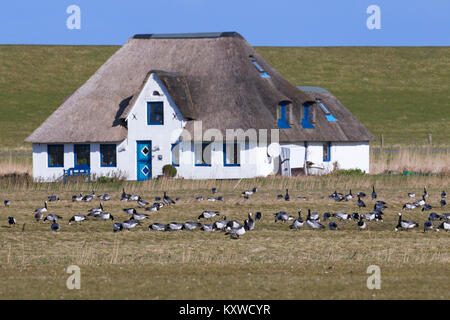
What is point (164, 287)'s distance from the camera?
55.2ft

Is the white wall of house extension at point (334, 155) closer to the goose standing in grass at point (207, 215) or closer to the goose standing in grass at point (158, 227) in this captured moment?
the goose standing in grass at point (207, 215)

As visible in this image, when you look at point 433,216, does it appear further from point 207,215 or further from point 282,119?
point 282,119

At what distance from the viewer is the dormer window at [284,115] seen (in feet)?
166

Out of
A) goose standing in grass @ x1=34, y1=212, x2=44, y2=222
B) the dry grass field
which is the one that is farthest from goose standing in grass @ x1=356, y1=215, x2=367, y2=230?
goose standing in grass @ x1=34, y1=212, x2=44, y2=222

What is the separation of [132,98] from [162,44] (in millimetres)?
6935

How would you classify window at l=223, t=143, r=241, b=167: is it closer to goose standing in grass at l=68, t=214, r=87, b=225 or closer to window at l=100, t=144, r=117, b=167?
window at l=100, t=144, r=117, b=167

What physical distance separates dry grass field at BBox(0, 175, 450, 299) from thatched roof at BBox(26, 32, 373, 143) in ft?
45.3

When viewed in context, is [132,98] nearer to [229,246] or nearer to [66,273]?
[229,246]

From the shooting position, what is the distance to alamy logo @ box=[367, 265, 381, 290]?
54.5 ft

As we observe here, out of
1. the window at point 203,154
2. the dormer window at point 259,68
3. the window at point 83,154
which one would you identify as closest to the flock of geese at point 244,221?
the window at point 203,154

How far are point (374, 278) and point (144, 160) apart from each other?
33608 mm

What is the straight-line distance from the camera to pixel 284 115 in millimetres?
51156
